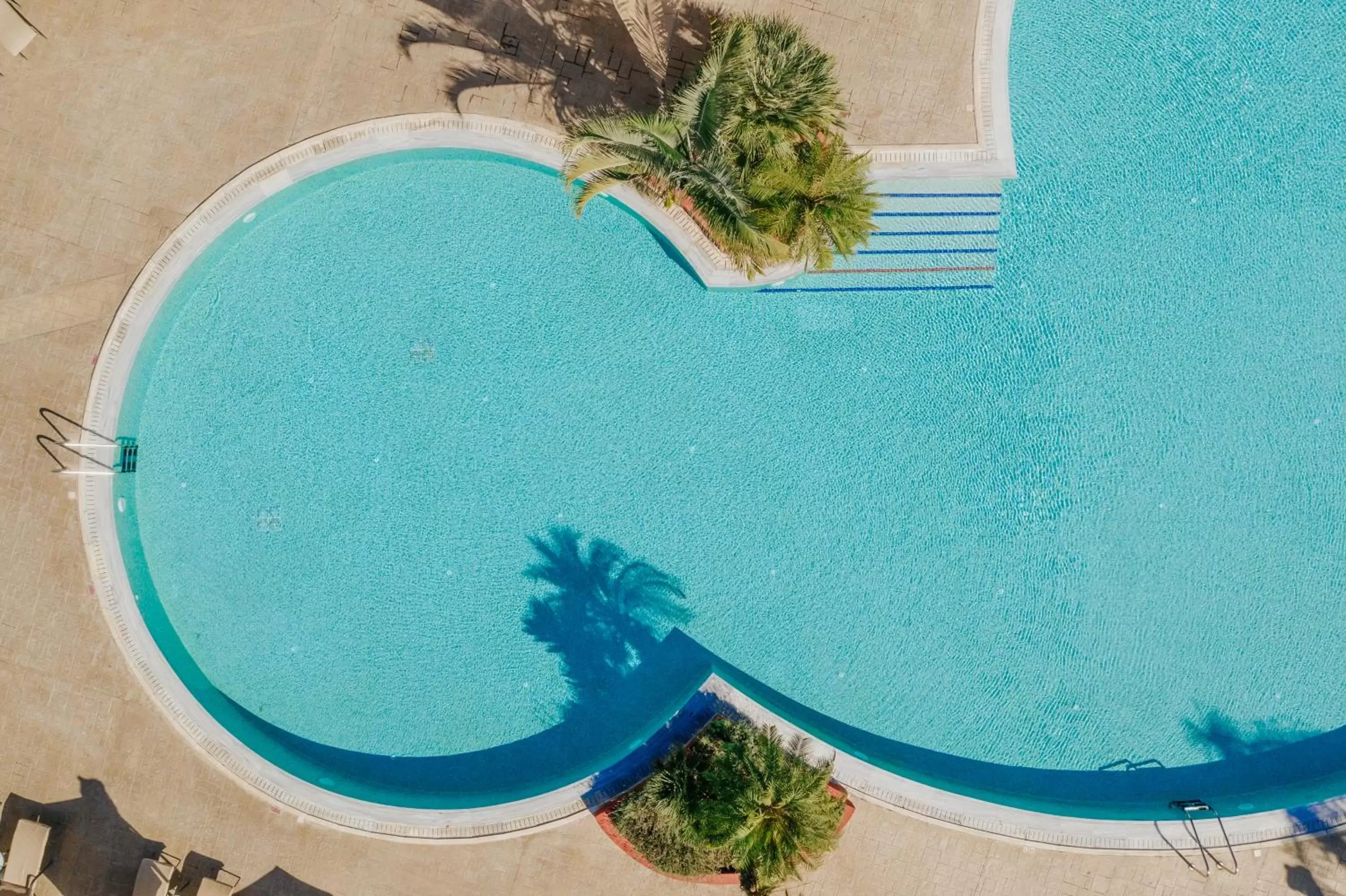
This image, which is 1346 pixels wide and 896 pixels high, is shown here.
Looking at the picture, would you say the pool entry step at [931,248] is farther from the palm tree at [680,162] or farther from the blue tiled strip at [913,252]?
the palm tree at [680,162]

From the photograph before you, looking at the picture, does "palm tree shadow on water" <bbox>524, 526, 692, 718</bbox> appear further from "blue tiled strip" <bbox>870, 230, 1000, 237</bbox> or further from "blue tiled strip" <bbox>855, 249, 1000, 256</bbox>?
"blue tiled strip" <bbox>870, 230, 1000, 237</bbox>

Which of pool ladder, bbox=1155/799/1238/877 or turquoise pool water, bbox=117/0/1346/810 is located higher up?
turquoise pool water, bbox=117/0/1346/810

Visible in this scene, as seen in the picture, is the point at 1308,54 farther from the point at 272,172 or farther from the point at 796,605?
the point at 272,172

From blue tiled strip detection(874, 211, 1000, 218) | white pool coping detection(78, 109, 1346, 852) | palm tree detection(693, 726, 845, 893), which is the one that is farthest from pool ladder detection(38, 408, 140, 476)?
blue tiled strip detection(874, 211, 1000, 218)

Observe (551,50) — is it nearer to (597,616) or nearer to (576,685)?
(597,616)

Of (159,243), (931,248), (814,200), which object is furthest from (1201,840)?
(159,243)
